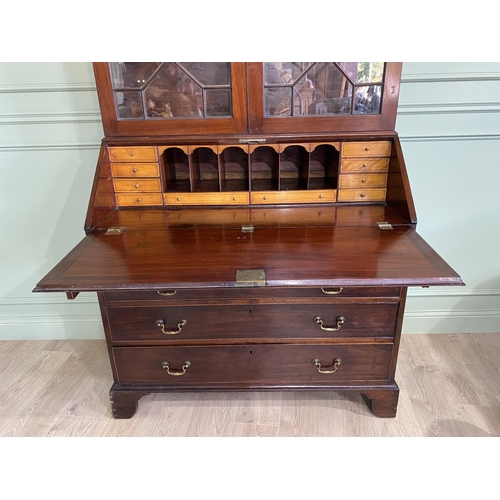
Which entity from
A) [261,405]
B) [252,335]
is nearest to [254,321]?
[252,335]

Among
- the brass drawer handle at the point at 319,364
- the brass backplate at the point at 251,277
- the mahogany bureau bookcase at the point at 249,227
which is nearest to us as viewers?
the brass backplate at the point at 251,277

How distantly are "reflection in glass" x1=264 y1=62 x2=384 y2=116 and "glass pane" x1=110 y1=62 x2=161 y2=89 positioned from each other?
1.60 ft

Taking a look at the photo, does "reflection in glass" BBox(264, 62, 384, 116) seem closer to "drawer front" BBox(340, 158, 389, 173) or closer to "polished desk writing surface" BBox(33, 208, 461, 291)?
"drawer front" BBox(340, 158, 389, 173)

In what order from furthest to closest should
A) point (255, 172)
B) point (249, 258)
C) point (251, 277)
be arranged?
point (255, 172) → point (249, 258) → point (251, 277)

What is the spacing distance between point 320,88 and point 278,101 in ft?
0.60

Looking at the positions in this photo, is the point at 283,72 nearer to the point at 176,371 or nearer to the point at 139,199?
the point at 139,199

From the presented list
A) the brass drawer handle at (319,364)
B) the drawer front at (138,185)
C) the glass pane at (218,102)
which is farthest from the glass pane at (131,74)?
the brass drawer handle at (319,364)

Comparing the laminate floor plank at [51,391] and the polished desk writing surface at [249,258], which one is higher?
the polished desk writing surface at [249,258]

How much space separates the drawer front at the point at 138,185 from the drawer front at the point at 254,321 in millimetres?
567

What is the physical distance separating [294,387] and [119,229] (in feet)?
3.19

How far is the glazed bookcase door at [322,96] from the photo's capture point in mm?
1580

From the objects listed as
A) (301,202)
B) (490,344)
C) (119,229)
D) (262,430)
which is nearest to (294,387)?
(262,430)

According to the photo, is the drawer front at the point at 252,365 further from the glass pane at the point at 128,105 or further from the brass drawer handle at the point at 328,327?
the glass pane at the point at 128,105

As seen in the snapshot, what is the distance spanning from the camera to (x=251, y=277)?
4.05 ft
